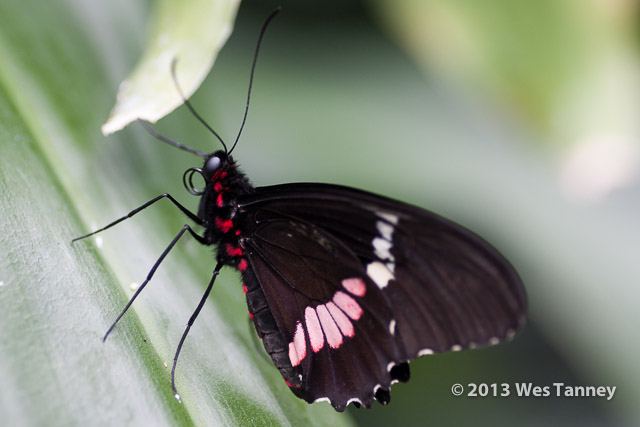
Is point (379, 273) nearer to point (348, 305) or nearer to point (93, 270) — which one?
point (348, 305)

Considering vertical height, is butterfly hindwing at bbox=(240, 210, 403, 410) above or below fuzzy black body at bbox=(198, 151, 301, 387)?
below

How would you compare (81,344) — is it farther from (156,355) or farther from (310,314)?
(310,314)

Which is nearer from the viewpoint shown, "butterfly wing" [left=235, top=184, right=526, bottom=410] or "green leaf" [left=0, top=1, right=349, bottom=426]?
"green leaf" [left=0, top=1, right=349, bottom=426]

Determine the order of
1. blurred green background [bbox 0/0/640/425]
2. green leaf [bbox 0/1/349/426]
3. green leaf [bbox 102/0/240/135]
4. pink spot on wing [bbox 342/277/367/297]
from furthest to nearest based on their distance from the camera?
1. pink spot on wing [bbox 342/277/367/297]
2. green leaf [bbox 102/0/240/135]
3. blurred green background [bbox 0/0/640/425]
4. green leaf [bbox 0/1/349/426]

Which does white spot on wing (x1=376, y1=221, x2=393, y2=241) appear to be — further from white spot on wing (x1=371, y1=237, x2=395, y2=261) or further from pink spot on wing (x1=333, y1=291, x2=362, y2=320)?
pink spot on wing (x1=333, y1=291, x2=362, y2=320)

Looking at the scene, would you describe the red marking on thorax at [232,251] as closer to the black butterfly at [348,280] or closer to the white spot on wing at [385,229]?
the black butterfly at [348,280]

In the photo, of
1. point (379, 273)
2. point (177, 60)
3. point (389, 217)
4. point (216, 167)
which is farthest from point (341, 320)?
point (177, 60)

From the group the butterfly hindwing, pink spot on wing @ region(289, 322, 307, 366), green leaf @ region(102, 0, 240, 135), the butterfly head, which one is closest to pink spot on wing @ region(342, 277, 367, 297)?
the butterfly hindwing

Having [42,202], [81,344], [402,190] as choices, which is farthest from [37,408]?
[402,190]
